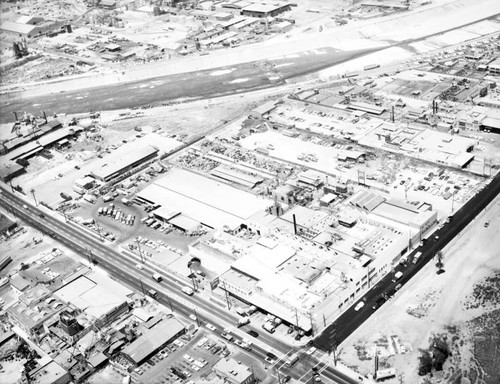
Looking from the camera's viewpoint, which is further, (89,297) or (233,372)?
(89,297)

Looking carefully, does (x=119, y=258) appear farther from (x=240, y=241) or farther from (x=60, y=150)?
(x=60, y=150)

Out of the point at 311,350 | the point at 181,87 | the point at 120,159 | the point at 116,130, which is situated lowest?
the point at 311,350

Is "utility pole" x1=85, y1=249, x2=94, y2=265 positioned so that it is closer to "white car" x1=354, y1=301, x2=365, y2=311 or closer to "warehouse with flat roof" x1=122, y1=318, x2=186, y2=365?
"warehouse with flat roof" x1=122, y1=318, x2=186, y2=365

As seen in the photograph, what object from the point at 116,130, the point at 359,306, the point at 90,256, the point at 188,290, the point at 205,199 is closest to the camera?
the point at 359,306

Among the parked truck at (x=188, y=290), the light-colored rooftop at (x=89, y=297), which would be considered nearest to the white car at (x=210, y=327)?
the parked truck at (x=188, y=290)

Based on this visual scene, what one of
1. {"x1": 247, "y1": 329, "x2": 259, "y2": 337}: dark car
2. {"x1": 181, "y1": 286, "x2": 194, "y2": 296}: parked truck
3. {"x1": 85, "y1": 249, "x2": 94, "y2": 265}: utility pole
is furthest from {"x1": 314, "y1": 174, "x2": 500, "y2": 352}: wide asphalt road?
{"x1": 85, "y1": 249, "x2": 94, "y2": 265}: utility pole

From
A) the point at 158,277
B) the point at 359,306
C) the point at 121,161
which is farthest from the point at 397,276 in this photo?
the point at 121,161

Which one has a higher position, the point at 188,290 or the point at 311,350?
the point at 188,290

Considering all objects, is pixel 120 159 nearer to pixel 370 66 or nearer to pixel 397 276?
pixel 397 276
